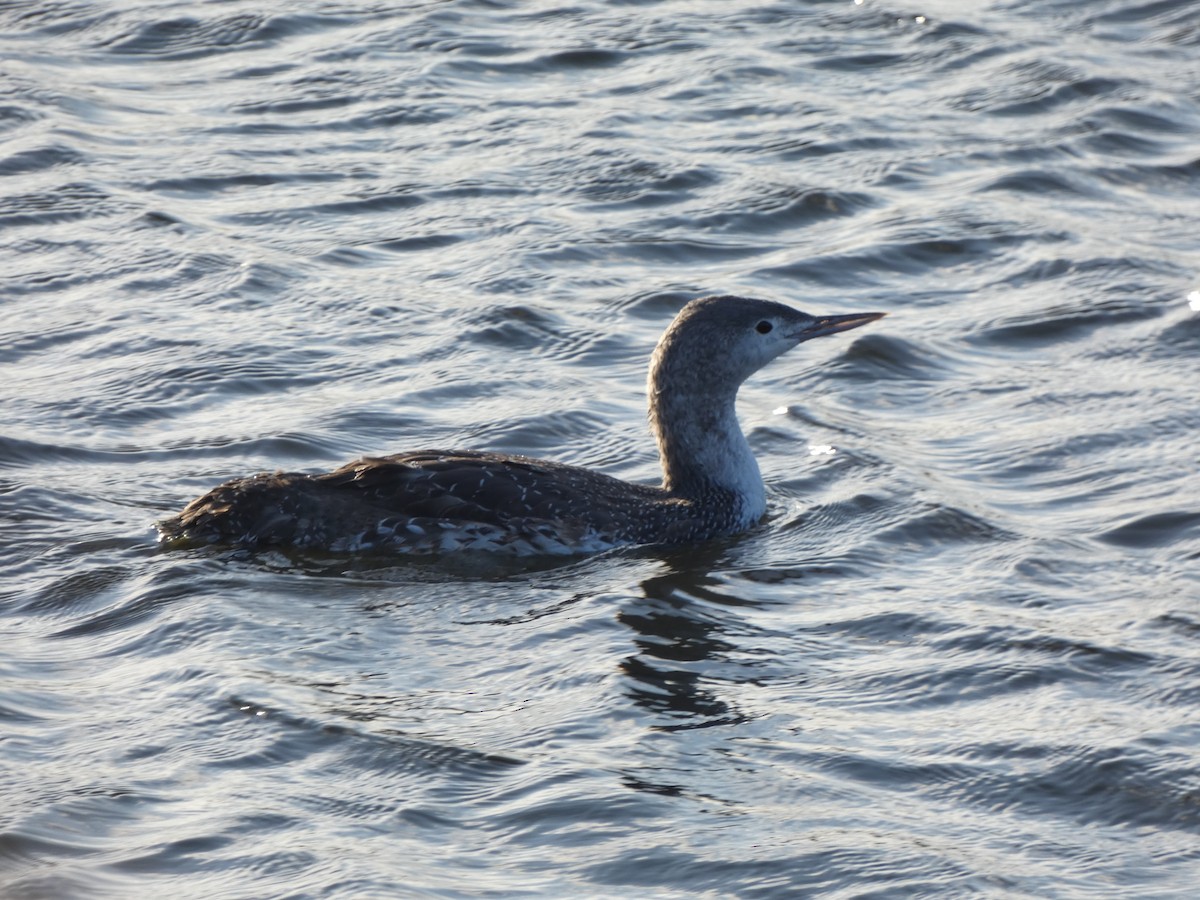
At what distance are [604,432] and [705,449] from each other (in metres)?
0.92

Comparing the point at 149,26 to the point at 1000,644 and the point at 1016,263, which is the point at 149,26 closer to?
the point at 1016,263

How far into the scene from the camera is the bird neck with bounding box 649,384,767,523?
8.61 meters

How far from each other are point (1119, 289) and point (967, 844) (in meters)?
5.96

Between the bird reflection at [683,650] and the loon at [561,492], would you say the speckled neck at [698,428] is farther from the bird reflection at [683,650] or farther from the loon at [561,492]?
the bird reflection at [683,650]

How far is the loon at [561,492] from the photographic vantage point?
7898mm

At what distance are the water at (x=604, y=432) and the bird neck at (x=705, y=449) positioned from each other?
0.66ft

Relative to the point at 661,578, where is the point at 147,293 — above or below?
above

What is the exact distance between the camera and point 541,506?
26.6 feet

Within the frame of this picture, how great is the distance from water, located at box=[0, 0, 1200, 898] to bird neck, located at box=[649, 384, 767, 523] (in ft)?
0.66

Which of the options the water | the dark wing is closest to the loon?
the dark wing

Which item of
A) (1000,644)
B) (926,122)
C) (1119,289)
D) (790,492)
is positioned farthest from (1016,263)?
(1000,644)

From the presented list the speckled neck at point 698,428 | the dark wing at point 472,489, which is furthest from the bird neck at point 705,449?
the dark wing at point 472,489

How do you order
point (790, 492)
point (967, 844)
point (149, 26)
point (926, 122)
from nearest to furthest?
point (967, 844)
point (790, 492)
point (926, 122)
point (149, 26)

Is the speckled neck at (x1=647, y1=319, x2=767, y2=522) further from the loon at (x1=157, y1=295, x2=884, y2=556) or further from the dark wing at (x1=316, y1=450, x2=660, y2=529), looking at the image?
the dark wing at (x1=316, y1=450, x2=660, y2=529)
